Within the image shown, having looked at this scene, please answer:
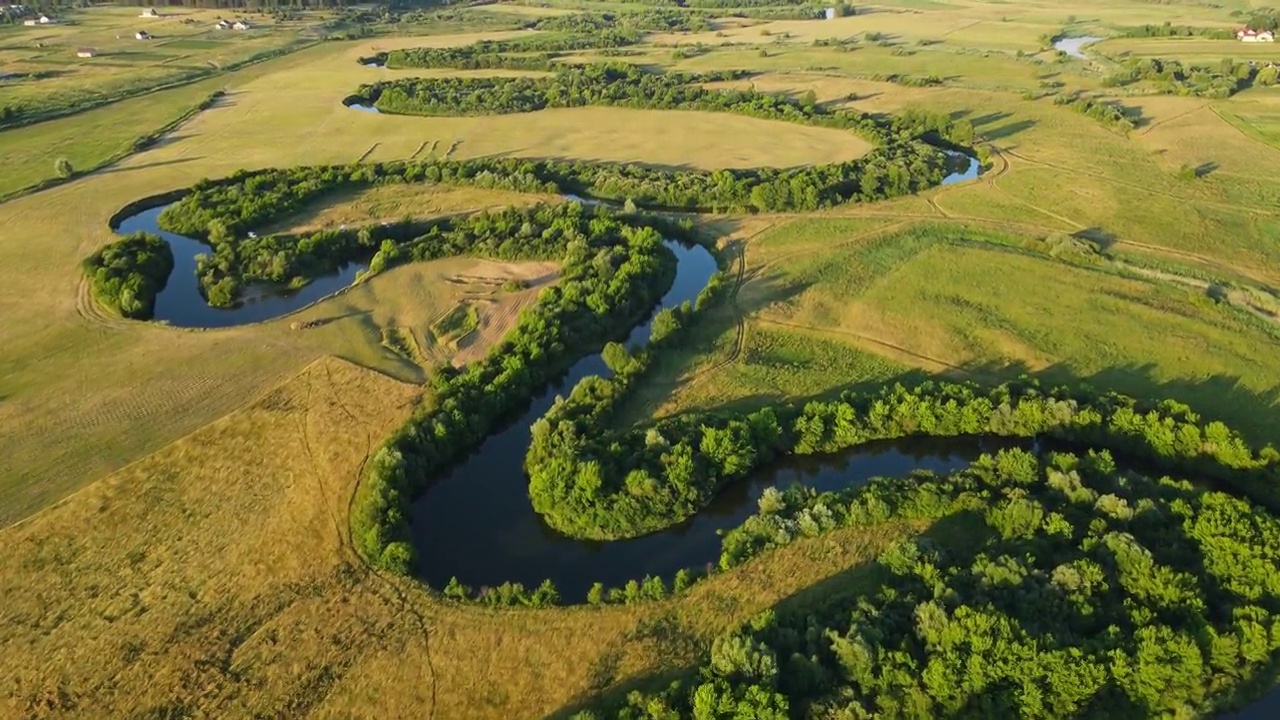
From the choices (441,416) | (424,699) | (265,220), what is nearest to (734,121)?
(265,220)

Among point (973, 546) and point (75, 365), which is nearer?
point (973, 546)

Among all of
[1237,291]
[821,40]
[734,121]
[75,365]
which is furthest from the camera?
[821,40]

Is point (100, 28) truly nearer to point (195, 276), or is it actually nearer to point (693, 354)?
point (195, 276)

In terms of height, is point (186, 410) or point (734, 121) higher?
point (734, 121)

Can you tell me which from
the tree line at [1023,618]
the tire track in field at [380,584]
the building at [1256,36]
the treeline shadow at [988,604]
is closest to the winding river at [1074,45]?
the building at [1256,36]

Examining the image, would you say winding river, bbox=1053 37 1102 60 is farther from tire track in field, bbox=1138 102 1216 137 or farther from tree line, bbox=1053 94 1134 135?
tire track in field, bbox=1138 102 1216 137

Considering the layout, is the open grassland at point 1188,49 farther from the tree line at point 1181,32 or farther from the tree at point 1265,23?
the tree at point 1265,23

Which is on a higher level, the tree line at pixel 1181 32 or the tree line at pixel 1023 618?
the tree line at pixel 1181 32

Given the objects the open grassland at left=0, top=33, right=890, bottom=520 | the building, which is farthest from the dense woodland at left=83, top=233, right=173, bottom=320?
the building
